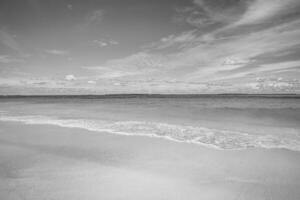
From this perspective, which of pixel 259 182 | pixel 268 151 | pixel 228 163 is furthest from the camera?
pixel 268 151

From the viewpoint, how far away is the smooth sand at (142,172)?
3.83 m

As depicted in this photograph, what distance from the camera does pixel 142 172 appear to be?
493 cm

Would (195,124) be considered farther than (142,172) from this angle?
Yes

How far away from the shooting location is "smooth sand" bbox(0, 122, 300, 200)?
3.83 metres

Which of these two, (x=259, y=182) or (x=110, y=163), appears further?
(x=110, y=163)

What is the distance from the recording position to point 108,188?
402cm

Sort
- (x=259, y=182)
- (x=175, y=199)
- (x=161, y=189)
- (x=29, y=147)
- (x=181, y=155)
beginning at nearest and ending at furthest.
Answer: (x=175, y=199) < (x=161, y=189) < (x=259, y=182) < (x=181, y=155) < (x=29, y=147)

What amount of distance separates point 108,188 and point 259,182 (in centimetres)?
374

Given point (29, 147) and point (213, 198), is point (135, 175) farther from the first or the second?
point (29, 147)

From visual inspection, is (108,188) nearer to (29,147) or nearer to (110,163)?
(110,163)

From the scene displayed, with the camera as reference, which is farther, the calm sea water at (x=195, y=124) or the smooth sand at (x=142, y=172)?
the calm sea water at (x=195, y=124)

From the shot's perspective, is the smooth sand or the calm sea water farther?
the calm sea water

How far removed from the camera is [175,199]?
143 inches

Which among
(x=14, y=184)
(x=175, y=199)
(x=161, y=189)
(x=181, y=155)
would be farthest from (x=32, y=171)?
(x=181, y=155)
